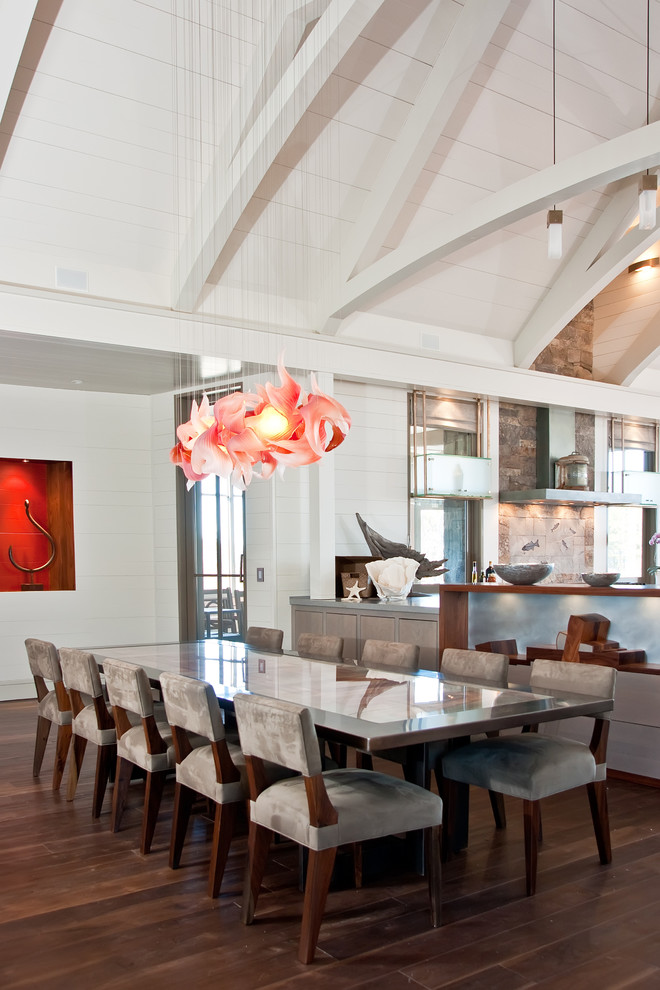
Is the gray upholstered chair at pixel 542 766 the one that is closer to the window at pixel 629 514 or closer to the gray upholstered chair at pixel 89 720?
the gray upholstered chair at pixel 89 720

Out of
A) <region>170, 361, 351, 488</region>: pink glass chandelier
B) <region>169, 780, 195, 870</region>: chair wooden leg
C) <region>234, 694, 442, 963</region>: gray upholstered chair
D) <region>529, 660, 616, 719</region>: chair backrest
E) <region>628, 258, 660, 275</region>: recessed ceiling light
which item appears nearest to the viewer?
<region>234, 694, 442, 963</region>: gray upholstered chair

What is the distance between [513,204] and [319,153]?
153cm

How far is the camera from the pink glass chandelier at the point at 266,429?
3.91 meters

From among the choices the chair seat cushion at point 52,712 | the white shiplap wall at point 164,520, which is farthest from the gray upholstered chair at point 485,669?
the white shiplap wall at point 164,520

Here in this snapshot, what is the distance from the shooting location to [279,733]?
2.81 metres

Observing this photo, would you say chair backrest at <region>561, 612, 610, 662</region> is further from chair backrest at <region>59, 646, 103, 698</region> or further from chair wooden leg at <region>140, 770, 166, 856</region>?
chair backrest at <region>59, 646, 103, 698</region>

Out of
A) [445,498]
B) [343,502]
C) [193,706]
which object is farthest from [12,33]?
[445,498]

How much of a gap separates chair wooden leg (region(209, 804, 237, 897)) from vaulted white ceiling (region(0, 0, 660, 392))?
386 centimetres

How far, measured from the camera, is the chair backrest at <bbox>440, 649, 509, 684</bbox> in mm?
4020

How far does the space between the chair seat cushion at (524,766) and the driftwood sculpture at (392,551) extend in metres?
3.56

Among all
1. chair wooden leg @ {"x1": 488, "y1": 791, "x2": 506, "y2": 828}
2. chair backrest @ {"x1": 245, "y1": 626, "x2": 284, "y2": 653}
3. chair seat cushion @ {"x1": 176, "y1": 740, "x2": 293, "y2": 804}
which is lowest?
chair wooden leg @ {"x1": 488, "y1": 791, "x2": 506, "y2": 828}

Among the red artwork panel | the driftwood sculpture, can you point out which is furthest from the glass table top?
the red artwork panel

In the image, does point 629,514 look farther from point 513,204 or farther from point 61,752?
point 61,752

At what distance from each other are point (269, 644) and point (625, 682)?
2225mm
